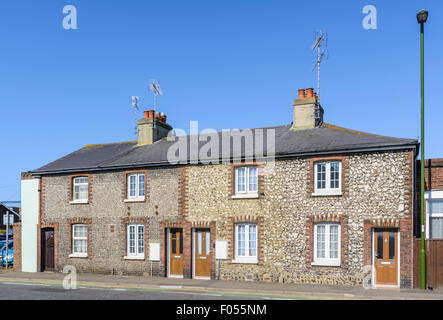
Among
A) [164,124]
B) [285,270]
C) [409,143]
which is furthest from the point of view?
[164,124]

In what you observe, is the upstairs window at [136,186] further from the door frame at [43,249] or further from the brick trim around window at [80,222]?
the door frame at [43,249]

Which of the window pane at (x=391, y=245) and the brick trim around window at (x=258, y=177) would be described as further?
the brick trim around window at (x=258, y=177)

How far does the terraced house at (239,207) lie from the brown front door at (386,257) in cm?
4

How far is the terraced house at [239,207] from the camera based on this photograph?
16.8 m

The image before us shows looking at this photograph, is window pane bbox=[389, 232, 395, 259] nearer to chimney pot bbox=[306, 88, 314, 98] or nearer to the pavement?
the pavement

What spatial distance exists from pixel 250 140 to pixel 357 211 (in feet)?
21.0

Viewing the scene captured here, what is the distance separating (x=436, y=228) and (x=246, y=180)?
26.9 ft

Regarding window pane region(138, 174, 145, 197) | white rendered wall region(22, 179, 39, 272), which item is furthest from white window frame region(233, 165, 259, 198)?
white rendered wall region(22, 179, 39, 272)

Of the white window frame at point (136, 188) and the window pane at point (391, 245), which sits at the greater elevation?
the white window frame at point (136, 188)

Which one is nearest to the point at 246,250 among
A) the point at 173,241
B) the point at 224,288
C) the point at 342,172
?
the point at 224,288

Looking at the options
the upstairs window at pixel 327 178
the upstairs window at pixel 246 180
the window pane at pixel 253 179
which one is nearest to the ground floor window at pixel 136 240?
the upstairs window at pixel 246 180
